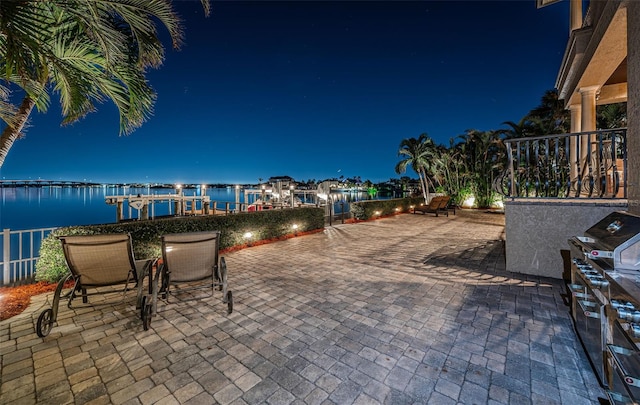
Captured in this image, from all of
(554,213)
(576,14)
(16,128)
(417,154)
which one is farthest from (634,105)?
(417,154)

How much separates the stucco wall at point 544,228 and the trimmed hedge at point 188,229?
608cm

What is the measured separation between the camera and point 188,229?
6199 millimetres

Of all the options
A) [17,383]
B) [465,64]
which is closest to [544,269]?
[17,383]

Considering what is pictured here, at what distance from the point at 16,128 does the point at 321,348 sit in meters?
5.44

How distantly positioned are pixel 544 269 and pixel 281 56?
29.5m

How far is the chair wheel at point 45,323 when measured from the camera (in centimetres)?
286

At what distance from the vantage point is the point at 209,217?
6617 millimetres

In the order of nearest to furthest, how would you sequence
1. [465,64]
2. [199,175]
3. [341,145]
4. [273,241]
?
[273,241]
[465,64]
[199,175]
[341,145]

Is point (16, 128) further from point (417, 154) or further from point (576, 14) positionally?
point (417, 154)

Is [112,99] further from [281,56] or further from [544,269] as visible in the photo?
[281,56]

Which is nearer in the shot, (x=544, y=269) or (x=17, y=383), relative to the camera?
(x=17, y=383)

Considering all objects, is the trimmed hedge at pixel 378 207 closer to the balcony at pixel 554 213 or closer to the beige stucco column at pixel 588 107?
the balcony at pixel 554 213

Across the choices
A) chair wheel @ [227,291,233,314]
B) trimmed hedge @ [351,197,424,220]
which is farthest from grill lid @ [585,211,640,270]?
trimmed hedge @ [351,197,424,220]

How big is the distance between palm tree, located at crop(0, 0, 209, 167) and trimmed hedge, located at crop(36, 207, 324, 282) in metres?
1.66
